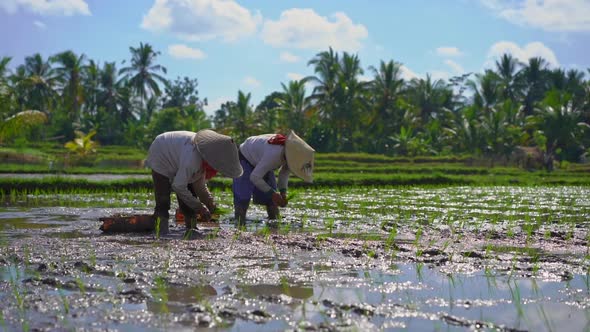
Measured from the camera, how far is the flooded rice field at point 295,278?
2.92 m

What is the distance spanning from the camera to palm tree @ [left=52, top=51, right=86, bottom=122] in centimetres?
3766

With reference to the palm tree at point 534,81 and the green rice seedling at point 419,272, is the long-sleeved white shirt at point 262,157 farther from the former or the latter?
the palm tree at point 534,81

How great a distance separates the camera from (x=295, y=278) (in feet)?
12.7

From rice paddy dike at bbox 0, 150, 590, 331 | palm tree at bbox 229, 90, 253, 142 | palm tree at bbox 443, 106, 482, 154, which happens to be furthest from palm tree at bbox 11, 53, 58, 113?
rice paddy dike at bbox 0, 150, 590, 331

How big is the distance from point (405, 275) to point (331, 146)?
29886 mm

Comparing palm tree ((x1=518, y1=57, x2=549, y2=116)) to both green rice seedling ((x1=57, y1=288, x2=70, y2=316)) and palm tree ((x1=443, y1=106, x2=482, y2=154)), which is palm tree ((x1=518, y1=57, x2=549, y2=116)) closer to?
palm tree ((x1=443, y1=106, x2=482, y2=154))

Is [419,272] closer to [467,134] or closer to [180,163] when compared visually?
[180,163]

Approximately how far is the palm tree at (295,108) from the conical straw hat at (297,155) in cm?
2706

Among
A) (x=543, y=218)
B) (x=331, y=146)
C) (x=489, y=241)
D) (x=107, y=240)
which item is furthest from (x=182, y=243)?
(x=331, y=146)

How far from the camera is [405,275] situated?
13.3 ft

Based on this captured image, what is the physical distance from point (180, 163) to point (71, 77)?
115 ft

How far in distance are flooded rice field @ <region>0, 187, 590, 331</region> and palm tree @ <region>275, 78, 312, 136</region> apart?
26.6 meters

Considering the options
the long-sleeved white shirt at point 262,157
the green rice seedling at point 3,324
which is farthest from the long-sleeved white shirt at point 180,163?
the green rice seedling at point 3,324

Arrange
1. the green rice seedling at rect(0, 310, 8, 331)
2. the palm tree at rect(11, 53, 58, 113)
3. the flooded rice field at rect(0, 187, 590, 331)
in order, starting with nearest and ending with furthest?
the green rice seedling at rect(0, 310, 8, 331)
the flooded rice field at rect(0, 187, 590, 331)
the palm tree at rect(11, 53, 58, 113)
